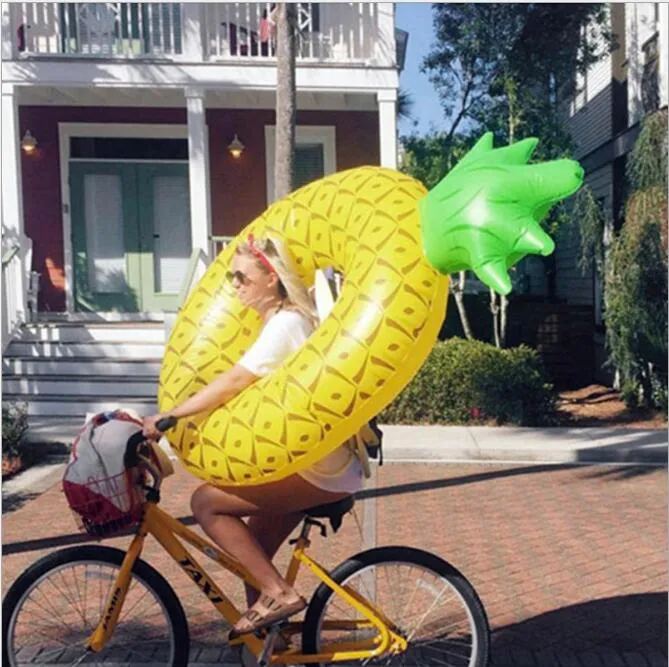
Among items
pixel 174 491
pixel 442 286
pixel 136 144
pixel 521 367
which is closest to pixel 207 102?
pixel 136 144

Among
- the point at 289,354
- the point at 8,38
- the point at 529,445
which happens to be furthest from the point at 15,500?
the point at 8,38

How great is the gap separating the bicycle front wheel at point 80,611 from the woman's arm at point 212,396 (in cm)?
55

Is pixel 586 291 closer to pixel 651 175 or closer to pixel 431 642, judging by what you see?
pixel 651 175

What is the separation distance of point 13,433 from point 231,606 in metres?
6.26

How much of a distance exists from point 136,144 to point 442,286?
38.5 feet

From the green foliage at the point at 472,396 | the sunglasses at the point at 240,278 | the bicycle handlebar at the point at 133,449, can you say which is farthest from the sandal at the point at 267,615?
the green foliage at the point at 472,396

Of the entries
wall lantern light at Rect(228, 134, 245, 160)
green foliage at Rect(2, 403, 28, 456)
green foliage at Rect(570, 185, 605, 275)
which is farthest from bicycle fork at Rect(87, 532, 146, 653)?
wall lantern light at Rect(228, 134, 245, 160)

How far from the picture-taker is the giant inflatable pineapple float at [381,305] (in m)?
3.02

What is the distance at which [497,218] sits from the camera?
301 centimetres

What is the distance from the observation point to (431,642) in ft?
11.6

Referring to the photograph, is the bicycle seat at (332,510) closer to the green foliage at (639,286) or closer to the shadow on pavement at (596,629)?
the shadow on pavement at (596,629)

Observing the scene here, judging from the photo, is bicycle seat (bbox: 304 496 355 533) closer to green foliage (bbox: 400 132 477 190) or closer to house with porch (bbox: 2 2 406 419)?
house with porch (bbox: 2 2 406 419)

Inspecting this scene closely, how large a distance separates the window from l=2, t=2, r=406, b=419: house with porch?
0.02 m

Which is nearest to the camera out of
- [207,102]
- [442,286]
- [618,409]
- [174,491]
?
[442,286]
